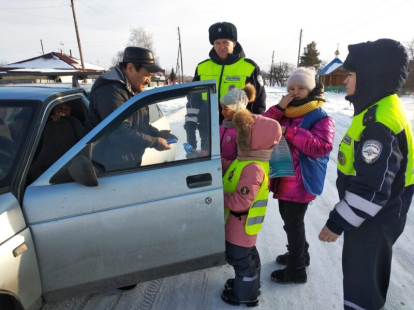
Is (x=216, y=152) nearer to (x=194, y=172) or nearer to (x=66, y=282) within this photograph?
(x=194, y=172)

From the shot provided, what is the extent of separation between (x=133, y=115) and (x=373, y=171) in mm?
1453

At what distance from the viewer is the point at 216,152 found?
1.94 metres

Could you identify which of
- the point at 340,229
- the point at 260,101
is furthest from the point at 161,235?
the point at 260,101

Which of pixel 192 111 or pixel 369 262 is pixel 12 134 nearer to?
pixel 192 111

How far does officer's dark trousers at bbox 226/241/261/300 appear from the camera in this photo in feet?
6.97

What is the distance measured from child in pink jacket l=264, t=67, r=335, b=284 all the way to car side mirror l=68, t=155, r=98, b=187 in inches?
55.7

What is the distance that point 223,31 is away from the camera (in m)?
3.00

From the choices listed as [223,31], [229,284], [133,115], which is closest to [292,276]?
[229,284]

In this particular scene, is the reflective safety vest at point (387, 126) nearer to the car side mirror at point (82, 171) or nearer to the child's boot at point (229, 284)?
the child's boot at point (229, 284)

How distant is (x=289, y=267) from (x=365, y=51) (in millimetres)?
1829

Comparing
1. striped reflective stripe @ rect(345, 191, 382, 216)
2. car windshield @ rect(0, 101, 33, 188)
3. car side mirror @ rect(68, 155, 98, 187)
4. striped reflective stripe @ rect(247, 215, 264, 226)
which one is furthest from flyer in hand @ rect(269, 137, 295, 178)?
car windshield @ rect(0, 101, 33, 188)

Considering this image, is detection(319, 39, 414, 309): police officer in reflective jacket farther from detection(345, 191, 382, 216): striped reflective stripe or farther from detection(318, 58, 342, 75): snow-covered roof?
detection(318, 58, 342, 75): snow-covered roof

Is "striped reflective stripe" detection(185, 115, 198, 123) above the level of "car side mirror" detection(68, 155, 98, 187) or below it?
above

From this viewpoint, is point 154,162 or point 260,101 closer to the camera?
point 154,162
